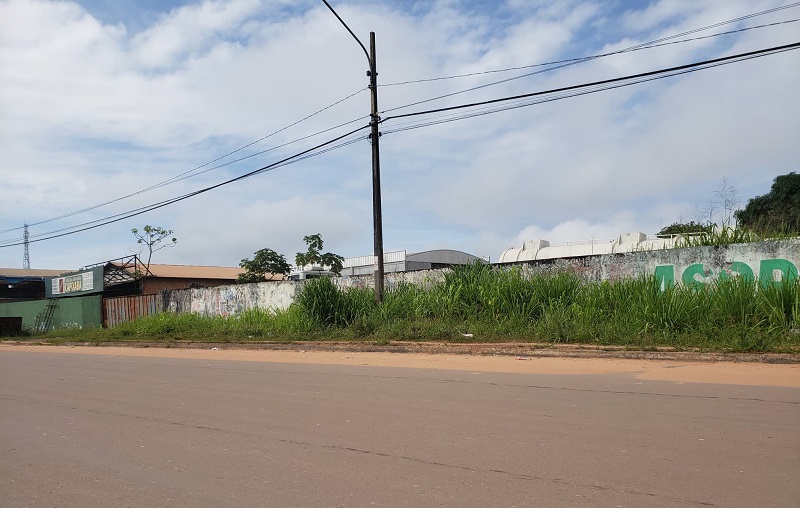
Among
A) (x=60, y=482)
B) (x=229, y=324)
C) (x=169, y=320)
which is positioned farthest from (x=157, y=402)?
(x=169, y=320)

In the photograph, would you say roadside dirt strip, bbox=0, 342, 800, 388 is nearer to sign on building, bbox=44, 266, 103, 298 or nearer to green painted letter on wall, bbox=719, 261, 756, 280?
green painted letter on wall, bbox=719, 261, 756, 280

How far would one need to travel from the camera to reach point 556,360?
491 inches

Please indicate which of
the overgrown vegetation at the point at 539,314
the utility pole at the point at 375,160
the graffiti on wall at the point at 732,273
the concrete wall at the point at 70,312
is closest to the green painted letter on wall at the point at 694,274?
the graffiti on wall at the point at 732,273

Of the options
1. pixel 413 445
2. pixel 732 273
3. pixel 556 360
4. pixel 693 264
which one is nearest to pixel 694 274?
pixel 693 264

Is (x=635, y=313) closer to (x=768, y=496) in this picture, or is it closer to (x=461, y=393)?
(x=461, y=393)

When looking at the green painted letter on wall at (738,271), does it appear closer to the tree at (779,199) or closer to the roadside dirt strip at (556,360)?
the roadside dirt strip at (556,360)

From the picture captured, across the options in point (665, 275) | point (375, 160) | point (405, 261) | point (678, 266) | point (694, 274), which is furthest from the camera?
point (405, 261)

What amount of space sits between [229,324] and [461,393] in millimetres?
17570

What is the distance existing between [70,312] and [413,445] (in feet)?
117

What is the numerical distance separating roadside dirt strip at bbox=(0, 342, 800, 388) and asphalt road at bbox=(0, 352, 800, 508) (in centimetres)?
89

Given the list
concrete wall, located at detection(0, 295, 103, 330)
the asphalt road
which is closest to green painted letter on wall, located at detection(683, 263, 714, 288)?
the asphalt road

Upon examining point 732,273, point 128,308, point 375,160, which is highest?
point 375,160

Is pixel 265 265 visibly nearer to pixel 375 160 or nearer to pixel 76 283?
pixel 76 283

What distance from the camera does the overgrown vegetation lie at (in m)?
12.6
